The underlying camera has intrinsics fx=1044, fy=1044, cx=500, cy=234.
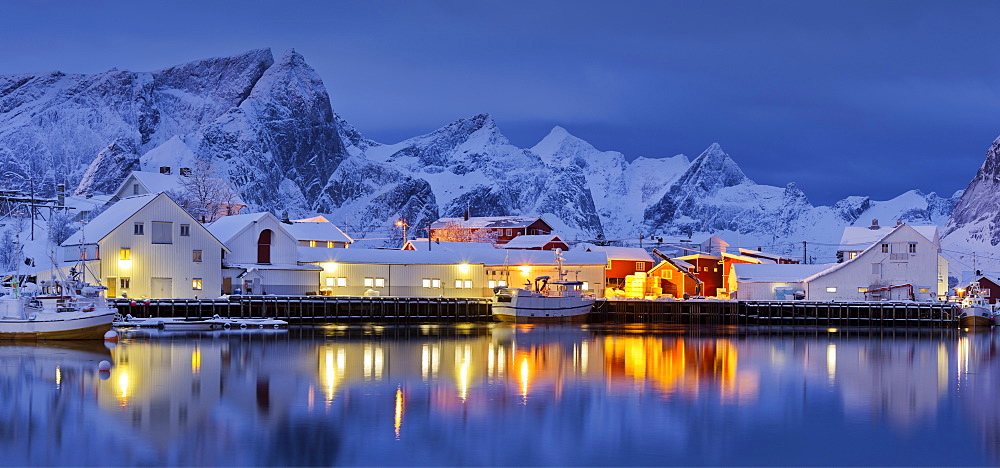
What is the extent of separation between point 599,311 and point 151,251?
31.2m

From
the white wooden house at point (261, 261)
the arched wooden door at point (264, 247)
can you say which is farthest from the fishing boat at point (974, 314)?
the arched wooden door at point (264, 247)

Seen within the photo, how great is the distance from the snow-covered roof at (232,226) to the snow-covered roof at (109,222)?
215 inches

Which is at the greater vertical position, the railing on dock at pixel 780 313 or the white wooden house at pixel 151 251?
the white wooden house at pixel 151 251

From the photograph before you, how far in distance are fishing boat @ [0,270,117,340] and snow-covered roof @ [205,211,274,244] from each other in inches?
731

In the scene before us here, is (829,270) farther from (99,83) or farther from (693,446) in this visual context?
(99,83)

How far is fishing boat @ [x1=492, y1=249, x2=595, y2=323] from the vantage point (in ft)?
229

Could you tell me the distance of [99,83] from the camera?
196625 mm

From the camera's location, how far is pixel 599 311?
7438cm

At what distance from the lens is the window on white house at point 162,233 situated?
59375 mm

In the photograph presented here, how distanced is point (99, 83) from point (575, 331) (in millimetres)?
161410

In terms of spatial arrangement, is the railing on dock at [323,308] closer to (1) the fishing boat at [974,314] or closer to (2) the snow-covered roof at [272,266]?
(2) the snow-covered roof at [272,266]

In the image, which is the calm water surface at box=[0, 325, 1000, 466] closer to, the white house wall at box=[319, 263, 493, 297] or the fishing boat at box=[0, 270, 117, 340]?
the fishing boat at box=[0, 270, 117, 340]

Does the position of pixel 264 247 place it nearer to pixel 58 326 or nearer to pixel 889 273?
pixel 58 326

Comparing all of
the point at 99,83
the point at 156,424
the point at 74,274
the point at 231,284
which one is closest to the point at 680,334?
the point at 231,284
